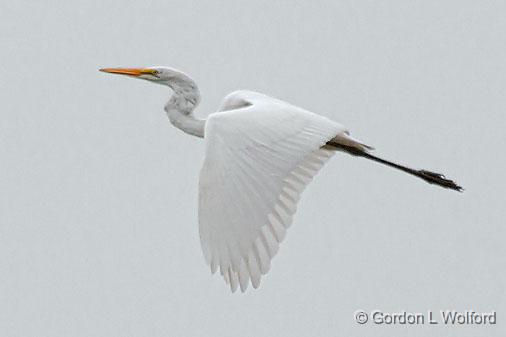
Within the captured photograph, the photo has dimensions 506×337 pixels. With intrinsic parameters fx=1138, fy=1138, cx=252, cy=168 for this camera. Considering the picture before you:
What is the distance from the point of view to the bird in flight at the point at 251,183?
7.41 meters

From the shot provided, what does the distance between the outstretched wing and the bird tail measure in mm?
949

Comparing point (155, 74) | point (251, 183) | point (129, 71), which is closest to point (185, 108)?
point (155, 74)

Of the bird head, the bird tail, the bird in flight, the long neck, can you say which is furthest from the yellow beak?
the bird tail

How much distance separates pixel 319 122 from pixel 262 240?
1192 mm

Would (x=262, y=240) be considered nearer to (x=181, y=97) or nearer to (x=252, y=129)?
(x=252, y=129)

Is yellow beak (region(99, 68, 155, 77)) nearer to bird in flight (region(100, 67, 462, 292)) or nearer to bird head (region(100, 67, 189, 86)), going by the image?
bird head (region(100, 67, 189, 86))

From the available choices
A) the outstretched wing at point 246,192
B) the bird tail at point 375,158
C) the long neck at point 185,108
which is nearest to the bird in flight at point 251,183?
the outstretched wing at point 246,192

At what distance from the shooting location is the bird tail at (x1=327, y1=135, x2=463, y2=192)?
A: 8820 millimetres

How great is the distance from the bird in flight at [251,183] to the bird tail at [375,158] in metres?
0.59

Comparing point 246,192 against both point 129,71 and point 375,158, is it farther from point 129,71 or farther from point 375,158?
point 129,71

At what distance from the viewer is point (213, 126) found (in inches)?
304

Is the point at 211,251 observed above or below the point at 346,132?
below

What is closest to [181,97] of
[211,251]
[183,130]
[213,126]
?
[183,130]

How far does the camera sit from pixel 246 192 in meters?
7.44
